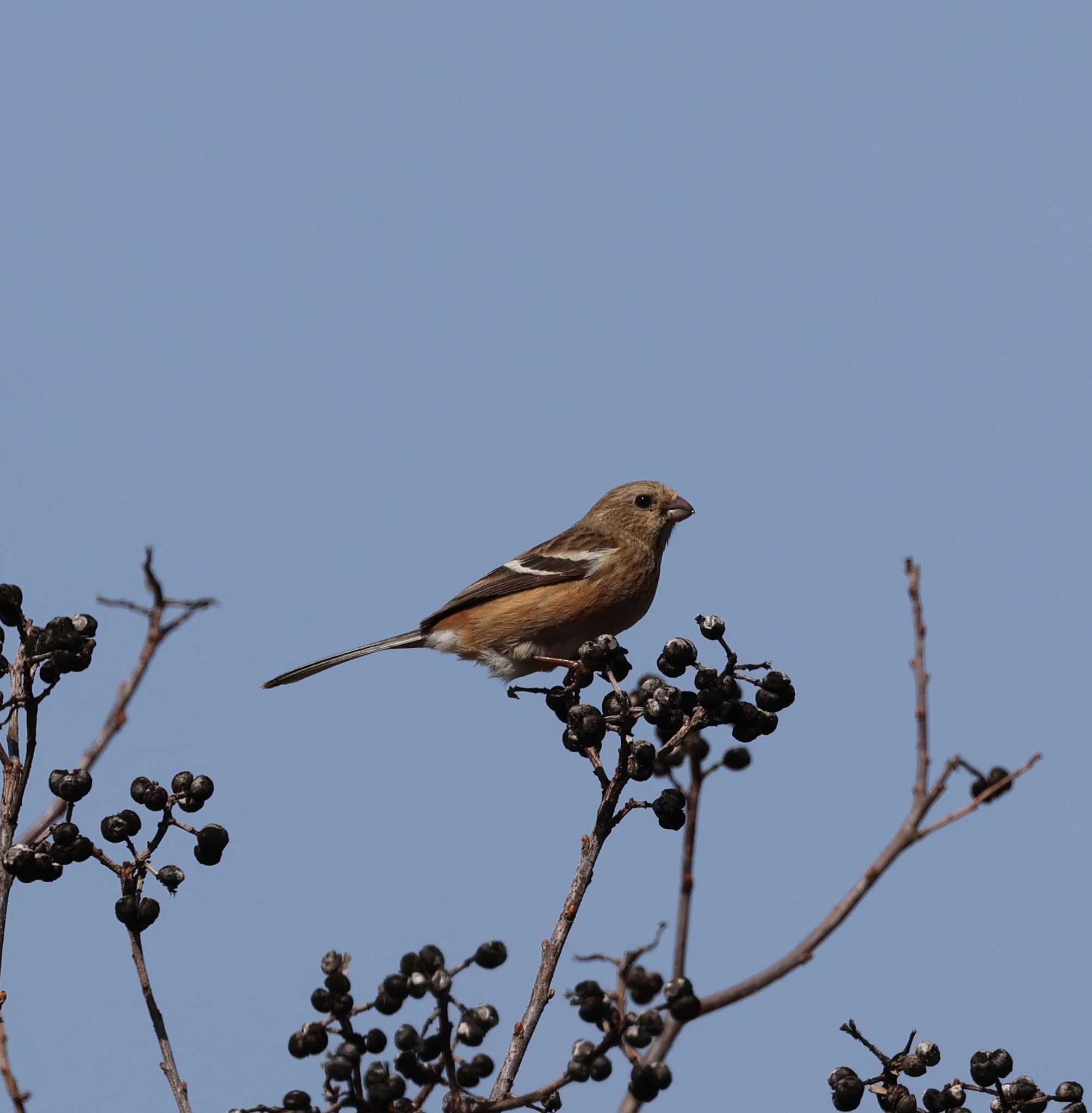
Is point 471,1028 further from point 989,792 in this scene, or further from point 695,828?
point 989,792

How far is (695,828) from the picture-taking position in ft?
10.8

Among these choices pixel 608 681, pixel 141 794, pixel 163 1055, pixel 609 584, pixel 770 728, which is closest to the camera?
pixel 163 1055

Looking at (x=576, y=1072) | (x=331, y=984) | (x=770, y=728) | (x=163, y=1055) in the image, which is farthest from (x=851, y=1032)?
(x=163, y=1055)

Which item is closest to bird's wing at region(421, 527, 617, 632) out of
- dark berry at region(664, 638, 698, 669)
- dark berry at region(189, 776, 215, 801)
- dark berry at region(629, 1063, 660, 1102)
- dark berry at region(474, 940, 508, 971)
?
Result: dark berry at region(664, 638, 698, 669)

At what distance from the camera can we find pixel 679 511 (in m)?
10.5

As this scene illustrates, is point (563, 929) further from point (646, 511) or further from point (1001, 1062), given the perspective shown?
point (646, 511)

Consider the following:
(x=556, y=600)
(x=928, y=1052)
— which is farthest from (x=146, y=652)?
(x=556, y=600)

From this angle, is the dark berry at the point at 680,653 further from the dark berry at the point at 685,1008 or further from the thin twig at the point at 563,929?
the dark berry at the point at 685,1008

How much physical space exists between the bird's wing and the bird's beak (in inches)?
23.8

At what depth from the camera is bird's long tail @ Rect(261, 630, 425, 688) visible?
32.8ft

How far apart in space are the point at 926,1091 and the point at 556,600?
16.3 ft

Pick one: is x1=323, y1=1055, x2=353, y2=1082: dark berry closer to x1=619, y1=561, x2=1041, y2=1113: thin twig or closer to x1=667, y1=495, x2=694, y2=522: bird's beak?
x1=619, y1=561, x2=1041, y2=1113: thin twig

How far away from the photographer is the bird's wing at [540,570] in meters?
9.80

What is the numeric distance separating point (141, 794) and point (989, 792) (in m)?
2.97
